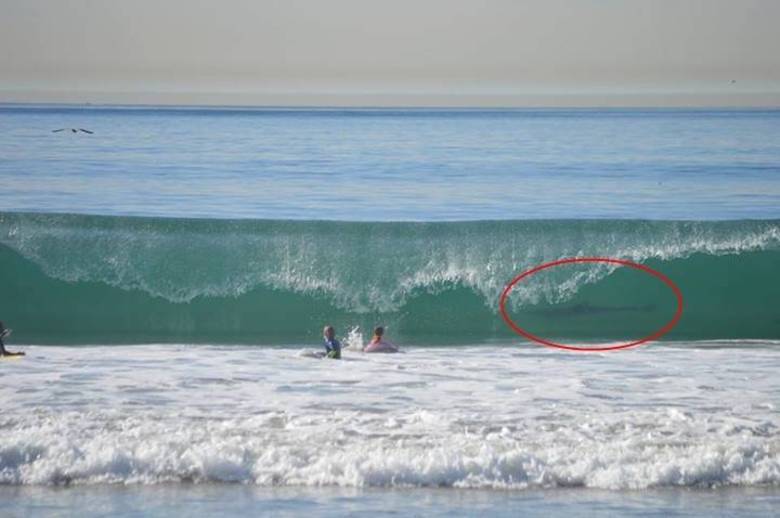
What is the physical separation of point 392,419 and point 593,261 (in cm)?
892

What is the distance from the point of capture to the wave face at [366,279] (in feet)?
55.4

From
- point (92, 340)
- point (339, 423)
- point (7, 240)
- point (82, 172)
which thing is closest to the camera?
point (339, 423)

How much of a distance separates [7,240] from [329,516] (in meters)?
12.9

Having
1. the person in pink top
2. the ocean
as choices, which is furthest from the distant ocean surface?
the person in pink top

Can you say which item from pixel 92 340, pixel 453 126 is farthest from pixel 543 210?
pixel 453 126

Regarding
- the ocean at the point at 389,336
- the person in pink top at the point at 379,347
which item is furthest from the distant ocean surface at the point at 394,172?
the person in pink top at the point at 379,347

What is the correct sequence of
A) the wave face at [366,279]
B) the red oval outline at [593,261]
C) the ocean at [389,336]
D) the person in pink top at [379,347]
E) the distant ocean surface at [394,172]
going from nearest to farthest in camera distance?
the ocean at [389,336]
the person in pink top at [379,347]
the red oval outline at [593,261]
the wave face at [366,279]
the distant ocean surface at [394,172]

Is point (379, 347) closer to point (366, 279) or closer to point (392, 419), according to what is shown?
point (392, 419)

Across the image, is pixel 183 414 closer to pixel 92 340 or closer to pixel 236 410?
pixel 236 410

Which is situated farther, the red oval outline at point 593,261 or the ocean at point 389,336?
the red oval outline at point 593,261

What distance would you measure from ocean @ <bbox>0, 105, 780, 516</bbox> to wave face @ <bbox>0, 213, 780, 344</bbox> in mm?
50

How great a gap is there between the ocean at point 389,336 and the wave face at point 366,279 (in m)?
0.05

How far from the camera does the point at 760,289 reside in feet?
60.6

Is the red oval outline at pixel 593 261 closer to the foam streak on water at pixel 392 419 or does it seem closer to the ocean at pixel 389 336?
the ocean at pixel 389 336
